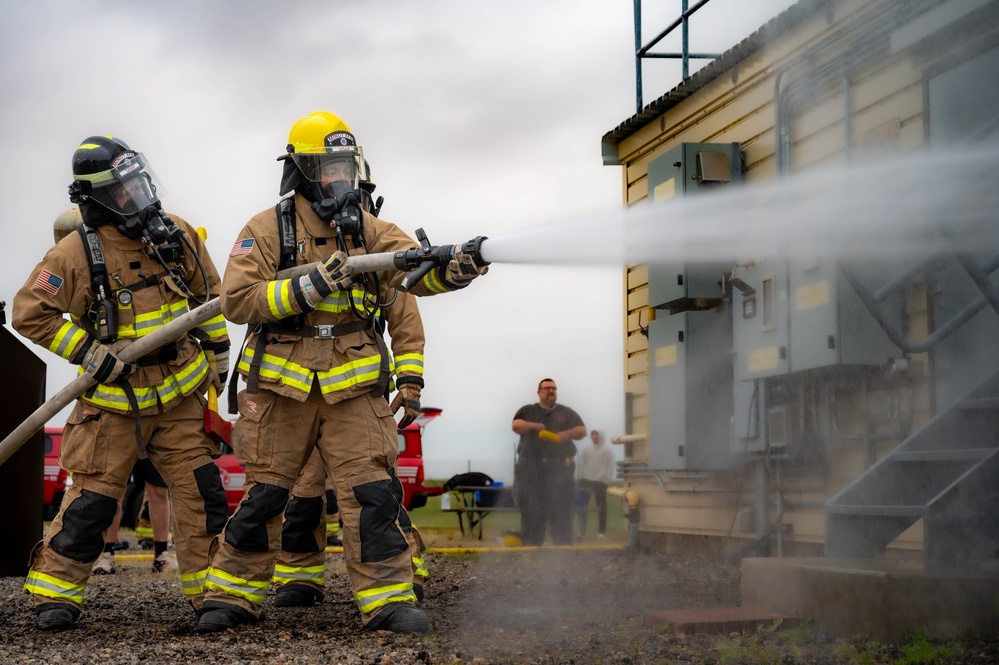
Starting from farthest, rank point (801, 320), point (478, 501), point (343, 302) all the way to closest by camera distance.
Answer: point (478, 501)
point (801, 320)
point (343, 302)

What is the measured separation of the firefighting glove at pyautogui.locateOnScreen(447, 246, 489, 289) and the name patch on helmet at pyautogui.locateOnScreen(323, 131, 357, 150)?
31.9 inches

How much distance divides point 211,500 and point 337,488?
0.78 metres

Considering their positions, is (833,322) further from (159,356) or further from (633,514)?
(159,356)

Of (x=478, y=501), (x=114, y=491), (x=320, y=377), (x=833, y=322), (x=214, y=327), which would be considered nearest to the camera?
(x=320, y=377)

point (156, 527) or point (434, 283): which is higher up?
point (434, 283)

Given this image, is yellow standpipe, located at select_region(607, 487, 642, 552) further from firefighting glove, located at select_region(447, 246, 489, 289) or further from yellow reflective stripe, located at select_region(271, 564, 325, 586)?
firefighting glove, located at select_region(447, 246, 489, 289)

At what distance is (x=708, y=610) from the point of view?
177 inches

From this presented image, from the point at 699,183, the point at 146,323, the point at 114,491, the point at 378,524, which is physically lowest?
the point at 378,524

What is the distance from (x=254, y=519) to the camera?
4.71 metres

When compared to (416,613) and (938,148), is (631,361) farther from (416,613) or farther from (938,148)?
(416,613)

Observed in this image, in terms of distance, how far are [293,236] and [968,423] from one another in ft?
9.65

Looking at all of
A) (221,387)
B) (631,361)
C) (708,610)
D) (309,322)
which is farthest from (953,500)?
(631,361)

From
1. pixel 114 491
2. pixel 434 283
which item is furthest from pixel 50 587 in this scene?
pixel 434 283

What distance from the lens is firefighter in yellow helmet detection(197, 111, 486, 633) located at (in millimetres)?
4559
